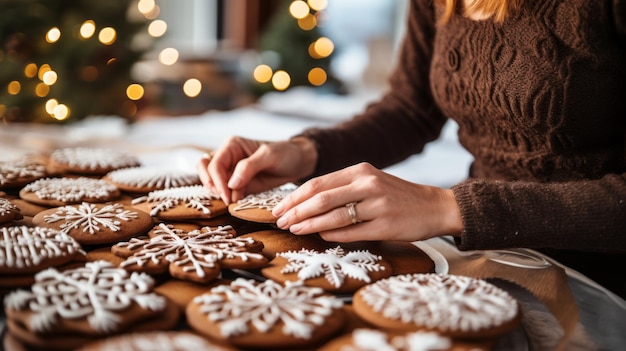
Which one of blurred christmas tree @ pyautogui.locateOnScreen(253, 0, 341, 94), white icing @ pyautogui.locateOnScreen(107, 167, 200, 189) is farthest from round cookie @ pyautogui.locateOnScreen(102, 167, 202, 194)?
blurred christmas tree @ pyautogui.locateOnScreen(253, 0, 341, 94)

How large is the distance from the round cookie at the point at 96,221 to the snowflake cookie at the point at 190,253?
3 centimetres

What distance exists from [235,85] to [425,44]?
320 cm

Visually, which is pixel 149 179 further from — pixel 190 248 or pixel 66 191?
pixel 190 248

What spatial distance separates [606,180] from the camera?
778 mm

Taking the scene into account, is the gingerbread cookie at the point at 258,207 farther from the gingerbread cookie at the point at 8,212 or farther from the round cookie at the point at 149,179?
the gingerbread cookie at the point at 8,212

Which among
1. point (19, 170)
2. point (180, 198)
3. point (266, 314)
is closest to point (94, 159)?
point (19, 170)

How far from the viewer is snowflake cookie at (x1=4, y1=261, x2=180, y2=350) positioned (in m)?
0.49

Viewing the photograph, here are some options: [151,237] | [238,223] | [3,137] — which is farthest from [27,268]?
[3,137]

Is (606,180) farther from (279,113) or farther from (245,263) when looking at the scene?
(279,113)

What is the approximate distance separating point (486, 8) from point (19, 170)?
75 centimetres

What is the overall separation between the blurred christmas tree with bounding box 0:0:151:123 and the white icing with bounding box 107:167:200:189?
163cm

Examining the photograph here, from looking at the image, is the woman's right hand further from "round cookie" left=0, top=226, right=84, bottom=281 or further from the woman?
"round cookie" left=0, top=226, right=84, bottom=281

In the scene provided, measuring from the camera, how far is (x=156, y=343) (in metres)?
0.47

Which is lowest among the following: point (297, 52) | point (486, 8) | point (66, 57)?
point (297, 52)
